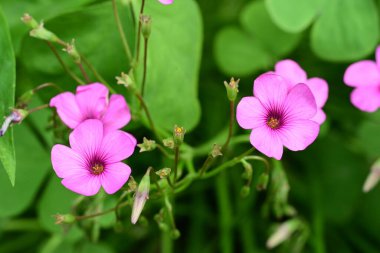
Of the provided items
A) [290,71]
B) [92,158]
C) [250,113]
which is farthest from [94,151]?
[290,71]

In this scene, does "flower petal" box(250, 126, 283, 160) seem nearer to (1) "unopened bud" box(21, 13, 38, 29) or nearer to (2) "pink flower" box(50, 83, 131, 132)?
(2) "pink flower" box(50, 83, 131, 132)

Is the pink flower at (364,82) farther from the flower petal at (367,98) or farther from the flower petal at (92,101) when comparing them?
the flower petal at (92,101)

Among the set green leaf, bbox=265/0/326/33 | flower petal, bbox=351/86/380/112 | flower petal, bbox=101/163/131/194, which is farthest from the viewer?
green leaf, bbox=265/0/326/33

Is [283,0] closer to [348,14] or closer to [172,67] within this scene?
[348,14]

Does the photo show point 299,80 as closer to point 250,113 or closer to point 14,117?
point 250,113

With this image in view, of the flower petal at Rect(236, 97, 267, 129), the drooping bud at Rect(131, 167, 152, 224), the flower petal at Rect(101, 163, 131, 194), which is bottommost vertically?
the drooping bud at Rect(131, 167, 152, 224)

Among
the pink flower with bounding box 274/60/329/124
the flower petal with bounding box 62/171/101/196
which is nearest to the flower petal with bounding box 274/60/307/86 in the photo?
the pink flower with bounding box 274/60/329/124

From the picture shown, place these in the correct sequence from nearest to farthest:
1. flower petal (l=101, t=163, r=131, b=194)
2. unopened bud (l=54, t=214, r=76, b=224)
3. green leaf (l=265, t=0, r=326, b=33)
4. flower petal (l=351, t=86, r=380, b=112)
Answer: flower petal (l=101, t=163, r=131, b=194), unopened bud (l=54, t=214, r=76, b=224), flower petal (l=351, t=86, r=380, b=112), green leaf (l=265, t=0, r=326, b=33)

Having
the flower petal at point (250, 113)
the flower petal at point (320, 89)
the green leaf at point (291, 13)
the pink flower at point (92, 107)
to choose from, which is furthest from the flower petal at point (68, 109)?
the green leaf at point (291, 13)
